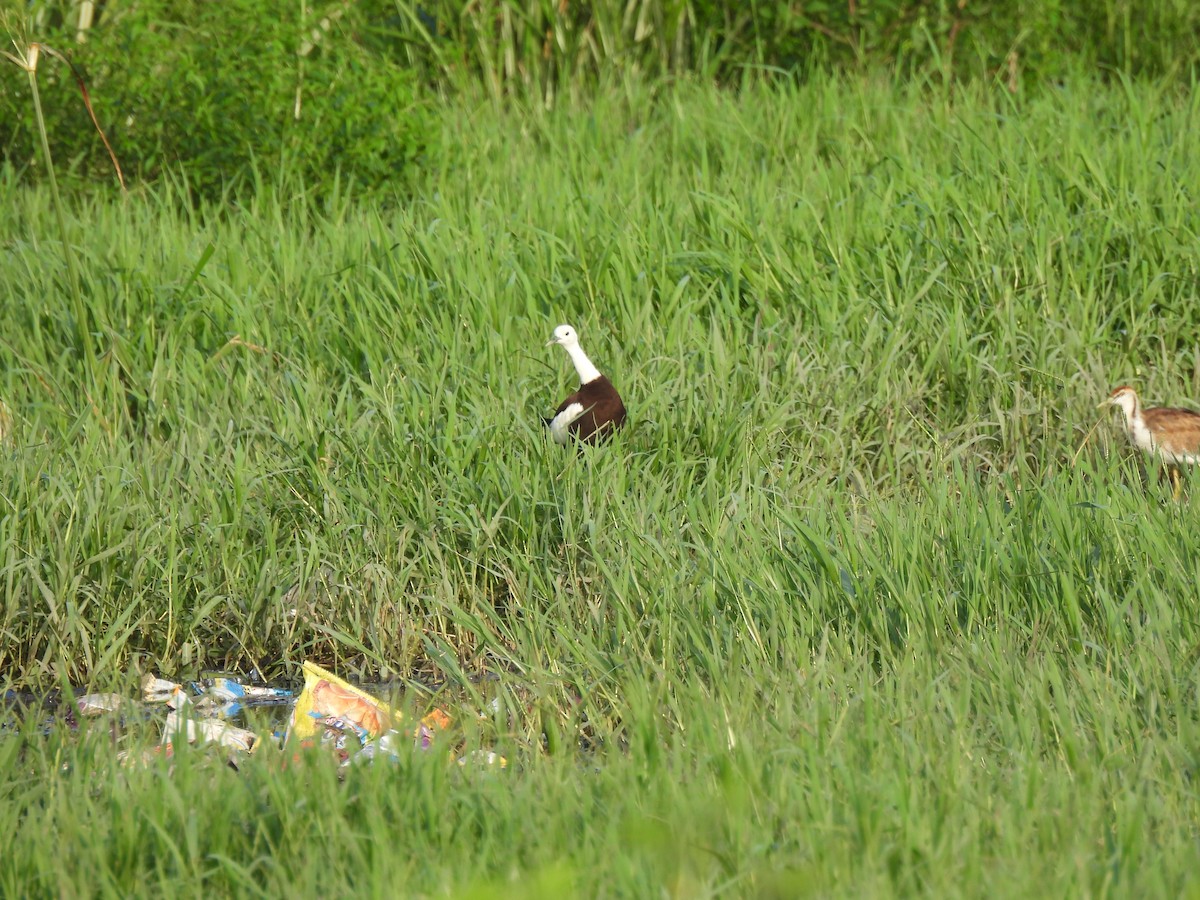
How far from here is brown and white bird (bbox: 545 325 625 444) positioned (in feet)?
15.0

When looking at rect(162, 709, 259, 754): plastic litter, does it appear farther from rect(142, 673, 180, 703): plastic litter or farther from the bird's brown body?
the bird's brown body

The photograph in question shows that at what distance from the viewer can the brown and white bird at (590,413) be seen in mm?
4570

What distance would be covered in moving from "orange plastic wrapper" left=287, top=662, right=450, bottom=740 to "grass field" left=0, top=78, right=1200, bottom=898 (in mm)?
162

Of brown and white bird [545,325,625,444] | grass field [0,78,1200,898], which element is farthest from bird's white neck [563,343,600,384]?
grass field [0,78,1200,898]

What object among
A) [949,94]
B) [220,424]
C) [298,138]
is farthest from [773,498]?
[949,94]

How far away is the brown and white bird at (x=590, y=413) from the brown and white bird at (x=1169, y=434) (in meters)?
1.67

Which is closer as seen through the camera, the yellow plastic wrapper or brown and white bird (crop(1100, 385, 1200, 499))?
the yellow plastic wrapper

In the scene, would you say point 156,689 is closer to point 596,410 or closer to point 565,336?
point 596,410

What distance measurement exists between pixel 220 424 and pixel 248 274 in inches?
39.1

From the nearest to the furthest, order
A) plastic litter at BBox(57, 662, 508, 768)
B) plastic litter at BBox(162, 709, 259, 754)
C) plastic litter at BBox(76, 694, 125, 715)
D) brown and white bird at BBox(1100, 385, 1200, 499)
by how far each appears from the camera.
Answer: plastic litter at BBox(57, 662, 508, 768) → plastic litter at BBox(162, 709, 259, 754) → plastic litter at BBox(76, 694, 125, 715) → brown and white bird at BBox(1100, 385, 1200, 499)

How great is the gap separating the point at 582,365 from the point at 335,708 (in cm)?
157

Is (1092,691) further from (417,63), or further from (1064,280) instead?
(417,63)

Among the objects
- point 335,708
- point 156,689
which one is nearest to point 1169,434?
point 335,708

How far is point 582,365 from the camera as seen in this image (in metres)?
4.80
